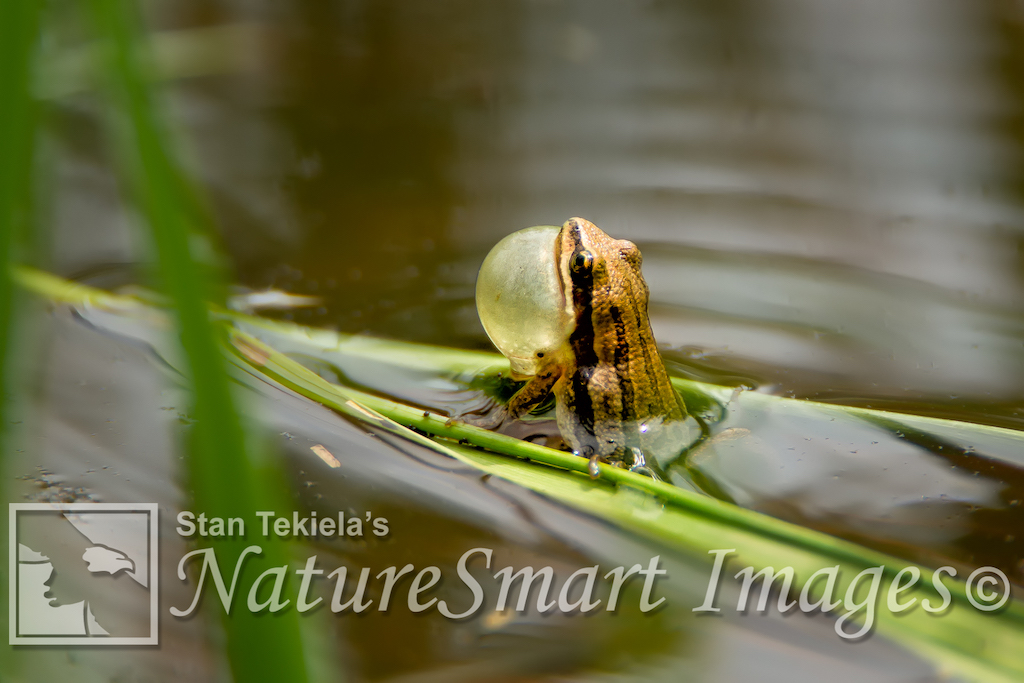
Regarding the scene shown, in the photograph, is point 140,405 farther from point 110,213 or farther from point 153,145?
point 153,145

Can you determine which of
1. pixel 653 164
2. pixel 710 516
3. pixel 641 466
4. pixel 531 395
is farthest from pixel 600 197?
pixel 710 516

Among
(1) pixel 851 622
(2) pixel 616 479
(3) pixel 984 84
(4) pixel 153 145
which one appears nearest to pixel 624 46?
(3) pixel 984 84

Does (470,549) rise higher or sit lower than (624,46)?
Result: lower

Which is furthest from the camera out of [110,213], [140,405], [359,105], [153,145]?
[359,105]

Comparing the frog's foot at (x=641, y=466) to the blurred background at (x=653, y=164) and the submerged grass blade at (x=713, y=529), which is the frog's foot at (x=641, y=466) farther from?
the blurred background at (x=653, y=164)

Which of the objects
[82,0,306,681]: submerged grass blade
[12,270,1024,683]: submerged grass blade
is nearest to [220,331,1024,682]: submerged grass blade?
[12,270,1024,683]: submerged grass blade

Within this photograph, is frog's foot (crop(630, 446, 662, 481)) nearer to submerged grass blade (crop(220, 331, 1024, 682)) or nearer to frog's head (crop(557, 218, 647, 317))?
submerged grass blade (crop(220, 331, 1024, 682))

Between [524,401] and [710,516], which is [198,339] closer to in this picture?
[710,516]
